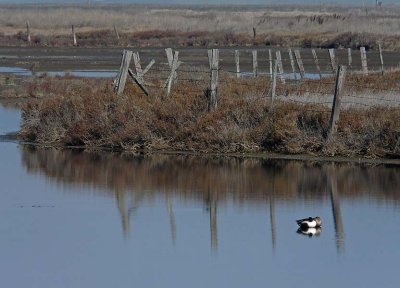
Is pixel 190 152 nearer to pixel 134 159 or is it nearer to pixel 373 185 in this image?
pixel 134 159

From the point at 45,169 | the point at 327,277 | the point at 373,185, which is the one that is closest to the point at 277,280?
the point at 327,277

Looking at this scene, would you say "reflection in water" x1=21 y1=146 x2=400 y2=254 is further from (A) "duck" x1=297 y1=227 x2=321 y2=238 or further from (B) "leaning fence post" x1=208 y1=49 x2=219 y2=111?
(B) "leaning fence post" x1=208 y1=49 x2=219 y2=111

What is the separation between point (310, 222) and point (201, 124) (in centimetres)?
832

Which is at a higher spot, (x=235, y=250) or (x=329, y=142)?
(x=329, y=142)

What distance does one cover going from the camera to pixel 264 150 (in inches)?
921

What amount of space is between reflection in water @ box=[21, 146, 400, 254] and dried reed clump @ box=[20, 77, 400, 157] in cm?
64

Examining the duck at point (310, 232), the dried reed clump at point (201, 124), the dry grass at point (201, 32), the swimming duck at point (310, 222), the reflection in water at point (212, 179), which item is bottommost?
the duck at point (310, 232)

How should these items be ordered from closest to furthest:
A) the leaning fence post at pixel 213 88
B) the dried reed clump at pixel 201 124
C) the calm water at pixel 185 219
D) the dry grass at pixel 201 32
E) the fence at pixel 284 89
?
1. the calm water at pixel 185 219
2. the dried reed clump at pixel 201 124
3. the fence at pixel 284 89
4. the leaning fence post at pixel 213 88
5. the dry grass at pixel 201 32

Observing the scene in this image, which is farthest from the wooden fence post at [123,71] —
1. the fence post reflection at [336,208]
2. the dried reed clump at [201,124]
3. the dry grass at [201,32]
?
the dry grass at [201,32]

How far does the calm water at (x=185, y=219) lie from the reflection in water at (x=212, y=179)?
0.06 ft

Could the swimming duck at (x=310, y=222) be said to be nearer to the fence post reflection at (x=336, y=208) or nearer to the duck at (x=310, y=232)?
the duck at (x=310, y=232)

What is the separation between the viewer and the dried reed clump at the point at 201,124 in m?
22.5

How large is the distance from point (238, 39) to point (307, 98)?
55.0 m

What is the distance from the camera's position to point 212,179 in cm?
2031
